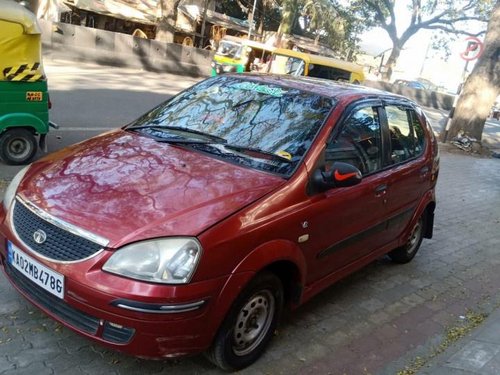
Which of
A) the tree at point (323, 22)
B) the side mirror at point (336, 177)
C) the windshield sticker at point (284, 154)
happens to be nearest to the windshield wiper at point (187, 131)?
the windshield sticker at point (284, 154)

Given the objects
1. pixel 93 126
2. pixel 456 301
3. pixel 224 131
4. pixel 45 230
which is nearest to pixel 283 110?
pixel 224 131

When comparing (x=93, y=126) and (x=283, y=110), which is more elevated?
(x=283, y=110)

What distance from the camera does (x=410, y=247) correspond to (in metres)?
5.15

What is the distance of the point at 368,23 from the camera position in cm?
4153

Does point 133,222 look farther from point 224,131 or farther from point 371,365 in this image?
point 371,365

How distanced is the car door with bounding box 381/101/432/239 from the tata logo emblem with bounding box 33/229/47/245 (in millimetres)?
2577

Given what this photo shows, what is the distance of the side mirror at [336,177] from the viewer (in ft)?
10.4

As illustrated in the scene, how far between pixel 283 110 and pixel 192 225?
144 cm

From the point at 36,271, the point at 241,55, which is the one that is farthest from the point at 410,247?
the point at 241,55

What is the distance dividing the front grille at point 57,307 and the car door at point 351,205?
1341mm

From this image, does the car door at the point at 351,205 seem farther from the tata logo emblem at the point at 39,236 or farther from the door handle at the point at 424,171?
the tata logo emblem at the point at 39,236

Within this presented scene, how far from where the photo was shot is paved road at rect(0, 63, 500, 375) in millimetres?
2904

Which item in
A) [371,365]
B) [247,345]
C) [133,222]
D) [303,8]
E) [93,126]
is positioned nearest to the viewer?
[133,222]

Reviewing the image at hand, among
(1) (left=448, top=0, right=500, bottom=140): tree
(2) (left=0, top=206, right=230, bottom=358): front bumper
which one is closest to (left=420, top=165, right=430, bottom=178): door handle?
(2) (left=0, top=206, right=230, bottom=358): front bumper
